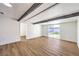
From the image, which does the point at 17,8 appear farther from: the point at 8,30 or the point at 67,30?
the point at 67,30

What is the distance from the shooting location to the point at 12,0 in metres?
0.93

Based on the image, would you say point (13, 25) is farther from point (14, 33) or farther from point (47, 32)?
point (47, 32)

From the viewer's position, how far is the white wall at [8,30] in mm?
5252

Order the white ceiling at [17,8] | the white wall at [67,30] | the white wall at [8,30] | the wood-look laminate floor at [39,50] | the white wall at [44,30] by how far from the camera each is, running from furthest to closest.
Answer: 1. the white wall at [44,30]
2. the white wall at [67,30]
3. the white wall at [8,30]
4. the wood-look laminate floor at [39,50]
5. the white ceiling at [17,8]

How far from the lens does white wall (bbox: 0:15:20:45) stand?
5252 millimetres

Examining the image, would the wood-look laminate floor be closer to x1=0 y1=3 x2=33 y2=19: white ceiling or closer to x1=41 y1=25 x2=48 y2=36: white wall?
x1=0 y1=3 x2=33 y2=19: white ceiling

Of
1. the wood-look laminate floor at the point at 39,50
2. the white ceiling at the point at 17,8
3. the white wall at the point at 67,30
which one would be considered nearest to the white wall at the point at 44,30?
the white wall at the point at 67,30

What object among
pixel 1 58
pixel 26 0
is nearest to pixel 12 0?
pixel 26 0

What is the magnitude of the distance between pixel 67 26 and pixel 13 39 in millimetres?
4356

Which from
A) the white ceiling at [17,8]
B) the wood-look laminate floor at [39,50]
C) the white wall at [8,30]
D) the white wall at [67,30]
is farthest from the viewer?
the white wall at [67,30]

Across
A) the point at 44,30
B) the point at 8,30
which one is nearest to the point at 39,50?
the point at 8,30

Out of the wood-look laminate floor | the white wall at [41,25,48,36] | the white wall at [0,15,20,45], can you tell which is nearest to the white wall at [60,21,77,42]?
the wood-look laminate floor

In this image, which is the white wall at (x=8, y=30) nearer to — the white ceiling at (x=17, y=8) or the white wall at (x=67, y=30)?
the white ceiling at (x=17, y=8)

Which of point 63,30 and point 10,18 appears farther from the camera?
point 63,30
